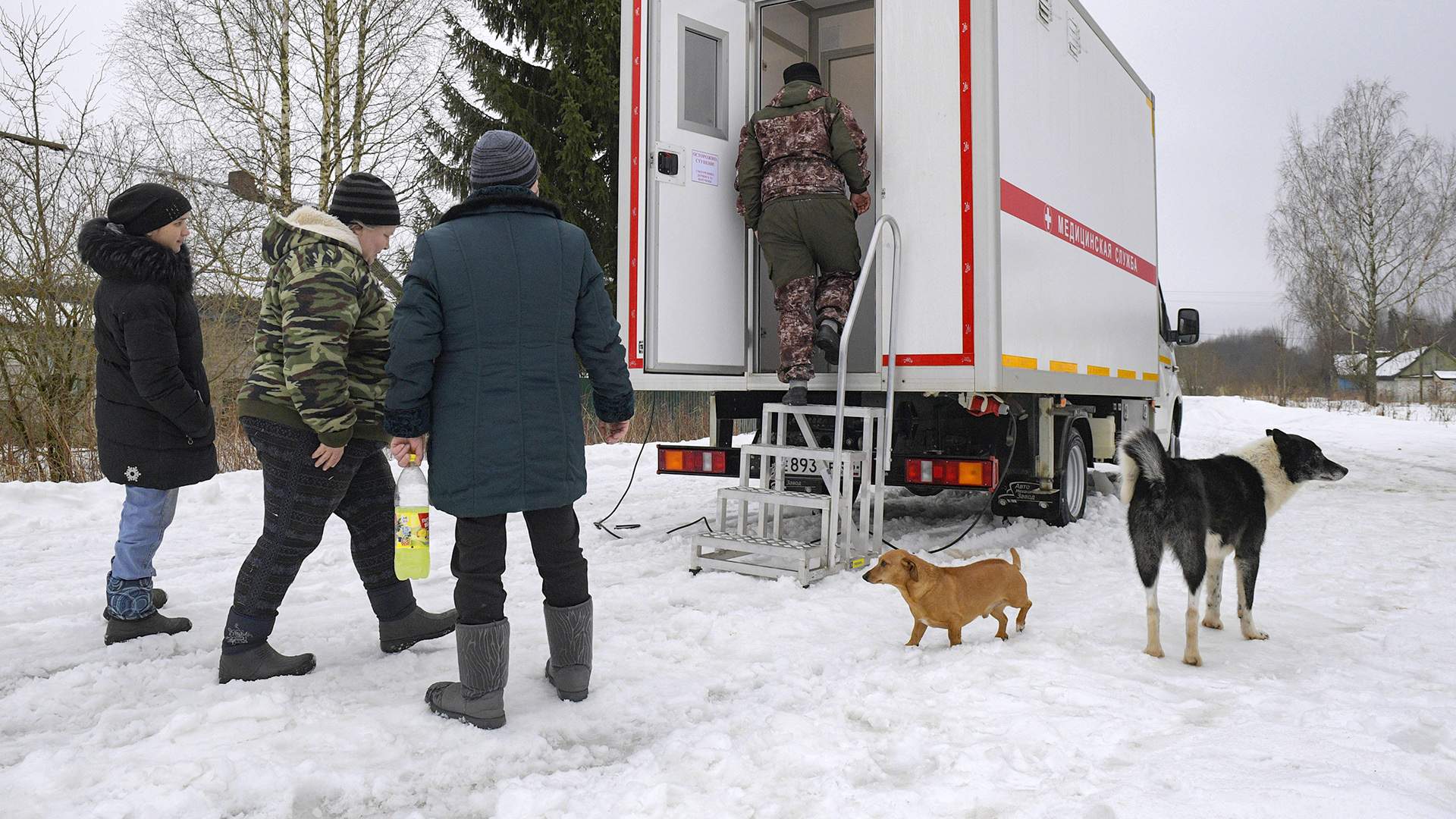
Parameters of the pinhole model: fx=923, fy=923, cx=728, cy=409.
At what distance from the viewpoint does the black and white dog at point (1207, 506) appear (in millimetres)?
3244

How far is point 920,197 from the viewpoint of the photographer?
4.70 metres

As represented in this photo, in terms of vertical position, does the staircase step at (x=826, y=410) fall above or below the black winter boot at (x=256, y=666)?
above

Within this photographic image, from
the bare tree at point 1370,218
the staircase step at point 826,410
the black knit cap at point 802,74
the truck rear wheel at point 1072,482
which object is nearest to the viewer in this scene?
the staircase step at point 826,410

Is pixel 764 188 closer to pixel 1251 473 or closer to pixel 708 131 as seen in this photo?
pixel 708 131

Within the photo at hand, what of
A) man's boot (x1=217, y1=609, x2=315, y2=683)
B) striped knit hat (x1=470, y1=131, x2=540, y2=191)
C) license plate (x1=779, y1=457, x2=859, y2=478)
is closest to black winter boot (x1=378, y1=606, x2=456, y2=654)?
man's boot (x1=217, y1=609, x2=315, y2=683)

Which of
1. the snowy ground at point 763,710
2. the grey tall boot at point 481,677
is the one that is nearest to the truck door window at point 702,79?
the snowy ground at point 763,710

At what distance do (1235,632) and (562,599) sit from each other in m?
2.58

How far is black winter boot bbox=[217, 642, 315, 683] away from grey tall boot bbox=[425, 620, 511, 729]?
71 cm

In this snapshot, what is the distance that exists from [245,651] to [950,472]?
11.3 feet

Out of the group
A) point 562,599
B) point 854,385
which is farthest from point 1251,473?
point 562,599

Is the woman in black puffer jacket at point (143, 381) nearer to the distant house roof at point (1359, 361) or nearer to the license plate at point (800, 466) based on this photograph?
the license plate at point (800, 466)

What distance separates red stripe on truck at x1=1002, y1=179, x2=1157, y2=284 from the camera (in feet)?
15.4

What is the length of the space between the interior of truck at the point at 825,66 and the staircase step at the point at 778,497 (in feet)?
3.05

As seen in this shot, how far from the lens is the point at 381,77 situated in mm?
14305
